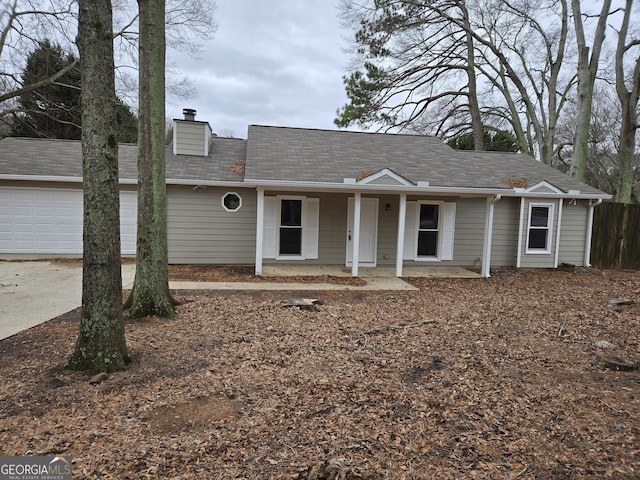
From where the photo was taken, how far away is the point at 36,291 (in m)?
6.87

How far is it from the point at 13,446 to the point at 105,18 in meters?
3.52

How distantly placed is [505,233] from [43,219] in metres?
13.3

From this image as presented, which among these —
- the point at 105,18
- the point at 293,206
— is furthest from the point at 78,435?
the point at 293,206

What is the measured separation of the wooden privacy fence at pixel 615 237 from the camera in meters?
11.5

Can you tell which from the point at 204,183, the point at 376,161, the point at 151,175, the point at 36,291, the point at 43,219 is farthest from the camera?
the point at 376,161

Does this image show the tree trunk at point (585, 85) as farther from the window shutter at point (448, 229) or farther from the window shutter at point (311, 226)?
the window shutter at point (311, 226)

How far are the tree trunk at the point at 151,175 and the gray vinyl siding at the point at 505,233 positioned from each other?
9394mm

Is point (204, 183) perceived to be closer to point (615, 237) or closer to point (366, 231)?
point (366, 231)

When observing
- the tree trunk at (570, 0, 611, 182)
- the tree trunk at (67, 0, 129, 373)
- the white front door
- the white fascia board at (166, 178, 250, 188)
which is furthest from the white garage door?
the tree trunk at (570, 0, 611, 182)

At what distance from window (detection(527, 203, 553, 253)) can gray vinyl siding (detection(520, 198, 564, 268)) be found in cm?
9

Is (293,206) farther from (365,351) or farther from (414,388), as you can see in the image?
(414,388)

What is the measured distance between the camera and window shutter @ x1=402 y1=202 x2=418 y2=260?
35.3 feet

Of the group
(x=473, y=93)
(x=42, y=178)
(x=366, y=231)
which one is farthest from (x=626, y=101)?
(x=42, y=178)

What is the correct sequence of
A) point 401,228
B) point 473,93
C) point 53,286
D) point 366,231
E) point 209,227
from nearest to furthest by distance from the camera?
point 53,286 < point 401,228 < point 209,227 < point 366,231 < point 473,93
